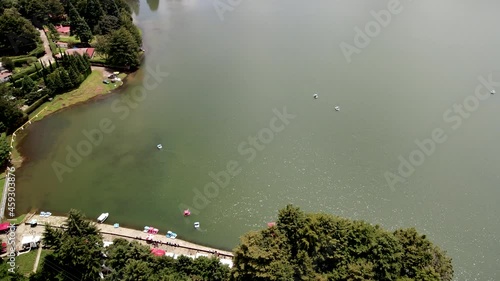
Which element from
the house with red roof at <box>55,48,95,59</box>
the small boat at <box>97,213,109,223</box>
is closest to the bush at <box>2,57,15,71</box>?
the house with red roof at <box>55,48,95,59</box>

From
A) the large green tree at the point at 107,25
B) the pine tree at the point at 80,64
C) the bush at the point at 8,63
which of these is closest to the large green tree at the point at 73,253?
the pine tree at the point at 80,64

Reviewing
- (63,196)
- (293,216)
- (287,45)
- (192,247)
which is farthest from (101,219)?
(287,45)

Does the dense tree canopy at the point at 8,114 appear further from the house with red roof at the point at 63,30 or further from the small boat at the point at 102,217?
the house with red roof at the point at 63,30

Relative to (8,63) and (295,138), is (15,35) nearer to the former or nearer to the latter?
(8,63)

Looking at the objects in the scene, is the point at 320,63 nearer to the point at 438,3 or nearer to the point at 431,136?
the point at 431,136

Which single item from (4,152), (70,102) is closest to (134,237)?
(4,152)

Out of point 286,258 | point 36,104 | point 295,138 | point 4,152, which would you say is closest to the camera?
point 286,258
